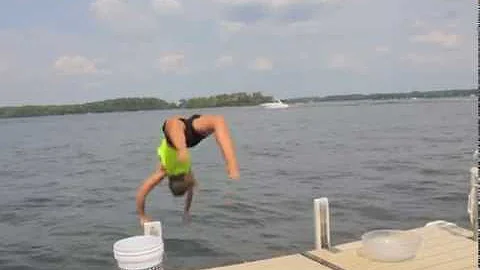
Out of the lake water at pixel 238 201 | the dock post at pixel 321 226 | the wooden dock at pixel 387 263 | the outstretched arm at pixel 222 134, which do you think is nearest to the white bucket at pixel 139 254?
the outstretched arm at pixel 222 134

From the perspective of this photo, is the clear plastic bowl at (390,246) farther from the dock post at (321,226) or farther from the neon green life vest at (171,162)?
the neon green life vest at (171,162)

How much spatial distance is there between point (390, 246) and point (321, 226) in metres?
1.15

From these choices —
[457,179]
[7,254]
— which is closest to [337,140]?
[457,179]

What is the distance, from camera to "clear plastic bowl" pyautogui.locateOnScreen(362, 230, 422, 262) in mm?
6586

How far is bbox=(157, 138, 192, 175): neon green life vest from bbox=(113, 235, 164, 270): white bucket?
2.87 ft

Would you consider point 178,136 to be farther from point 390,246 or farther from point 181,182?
point 390,246

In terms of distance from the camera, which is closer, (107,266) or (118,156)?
(107,266)

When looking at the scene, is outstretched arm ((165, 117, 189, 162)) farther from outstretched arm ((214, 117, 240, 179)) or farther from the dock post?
the dock post

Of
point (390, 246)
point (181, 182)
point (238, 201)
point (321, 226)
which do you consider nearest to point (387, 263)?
point (390, 246)

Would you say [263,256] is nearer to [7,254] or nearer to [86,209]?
[7,254]

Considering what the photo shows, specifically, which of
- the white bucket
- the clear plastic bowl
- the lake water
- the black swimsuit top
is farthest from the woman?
the lake water

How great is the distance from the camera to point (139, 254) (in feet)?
16.9

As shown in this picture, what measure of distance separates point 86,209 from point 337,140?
23.4 m

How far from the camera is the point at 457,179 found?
784 inches
